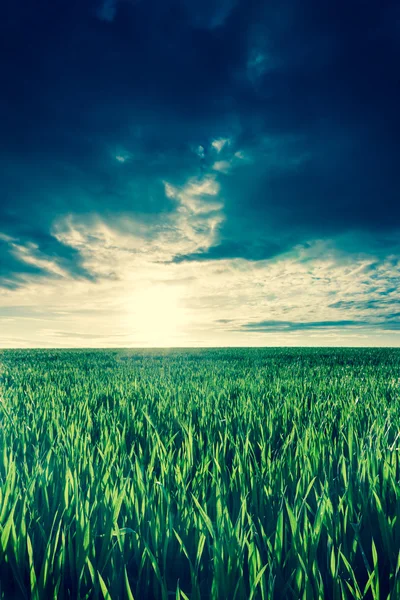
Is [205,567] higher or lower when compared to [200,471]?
lower

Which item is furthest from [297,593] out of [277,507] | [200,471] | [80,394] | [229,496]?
[80,394]

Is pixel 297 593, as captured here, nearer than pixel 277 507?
Yes

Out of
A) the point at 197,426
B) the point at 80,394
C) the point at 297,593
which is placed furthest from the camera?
the point at 80,394

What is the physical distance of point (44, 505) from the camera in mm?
1948

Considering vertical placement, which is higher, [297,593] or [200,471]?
[200,471]

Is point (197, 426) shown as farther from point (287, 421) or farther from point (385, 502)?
point (385, 502)

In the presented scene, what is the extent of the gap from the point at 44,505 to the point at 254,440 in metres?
1.84

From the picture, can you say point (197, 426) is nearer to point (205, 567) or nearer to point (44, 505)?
point (44, 505)

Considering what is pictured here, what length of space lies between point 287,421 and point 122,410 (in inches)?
70.2

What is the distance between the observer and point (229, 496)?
216 cm

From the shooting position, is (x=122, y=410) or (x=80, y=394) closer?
(x=122, y=410)

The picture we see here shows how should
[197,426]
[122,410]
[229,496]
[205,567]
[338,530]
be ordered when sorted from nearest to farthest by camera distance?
[205,567] → [338,530] → [229,496] → [197,426] → [122,410]

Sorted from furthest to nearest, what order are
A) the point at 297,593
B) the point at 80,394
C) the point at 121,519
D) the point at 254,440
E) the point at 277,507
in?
the point at 80,394
the point at 254,440
the point at 277,507
the point at 121,519
the point at 297,593

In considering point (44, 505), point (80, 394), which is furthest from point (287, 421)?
point (80, 394)
